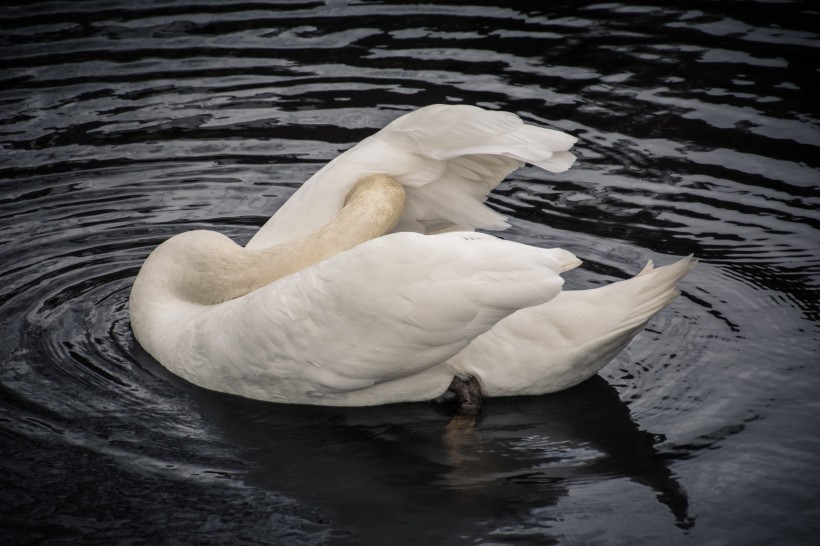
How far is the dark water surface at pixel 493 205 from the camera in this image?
573 centimetres

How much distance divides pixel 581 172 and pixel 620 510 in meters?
4.52

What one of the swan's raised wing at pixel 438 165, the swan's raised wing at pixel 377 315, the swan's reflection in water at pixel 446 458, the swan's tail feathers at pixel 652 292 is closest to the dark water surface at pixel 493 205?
the swan's reflection in water at pixel 446 458

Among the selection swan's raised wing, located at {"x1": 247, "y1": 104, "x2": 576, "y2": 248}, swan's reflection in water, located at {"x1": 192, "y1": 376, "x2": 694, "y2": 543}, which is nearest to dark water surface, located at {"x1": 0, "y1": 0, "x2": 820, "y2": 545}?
swan's reflection in water, located at {"x1": 192, "y1": 376, "x2": 694, "y2": 543}

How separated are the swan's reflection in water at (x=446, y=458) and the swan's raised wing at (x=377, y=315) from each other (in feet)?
0.64

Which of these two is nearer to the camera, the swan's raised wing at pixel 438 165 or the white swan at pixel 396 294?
the white swan at pixel 396 294

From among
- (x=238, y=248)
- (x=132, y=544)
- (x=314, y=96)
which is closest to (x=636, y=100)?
(x=314, y=96)

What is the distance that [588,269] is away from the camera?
8109mm

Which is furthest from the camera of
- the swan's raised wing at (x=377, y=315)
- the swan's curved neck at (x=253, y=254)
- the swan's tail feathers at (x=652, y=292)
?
the swan's curved neck at (x=253, y=254)

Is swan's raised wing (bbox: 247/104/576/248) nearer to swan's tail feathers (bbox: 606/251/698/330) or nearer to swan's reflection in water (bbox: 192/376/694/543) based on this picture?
swan's tail feathers (bbox: 606/251/698/330)

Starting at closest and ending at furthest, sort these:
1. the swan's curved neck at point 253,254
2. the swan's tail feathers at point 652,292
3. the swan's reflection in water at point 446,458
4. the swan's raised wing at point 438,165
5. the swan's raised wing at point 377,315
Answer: the swan's reflection in water at point 446,458, the swan's raised wing at point 377,315, the swan's tail feathers at point 652,292, the swan's curved neck at point 253,254, the swan's raised wing at point 438,165

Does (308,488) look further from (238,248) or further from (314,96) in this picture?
(314,96)

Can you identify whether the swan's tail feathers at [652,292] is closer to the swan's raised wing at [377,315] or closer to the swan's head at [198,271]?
the swan's raised wing at [377,315]

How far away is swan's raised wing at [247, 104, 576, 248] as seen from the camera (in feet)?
23.6

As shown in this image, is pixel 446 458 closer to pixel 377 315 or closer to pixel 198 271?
pixel 377 315
